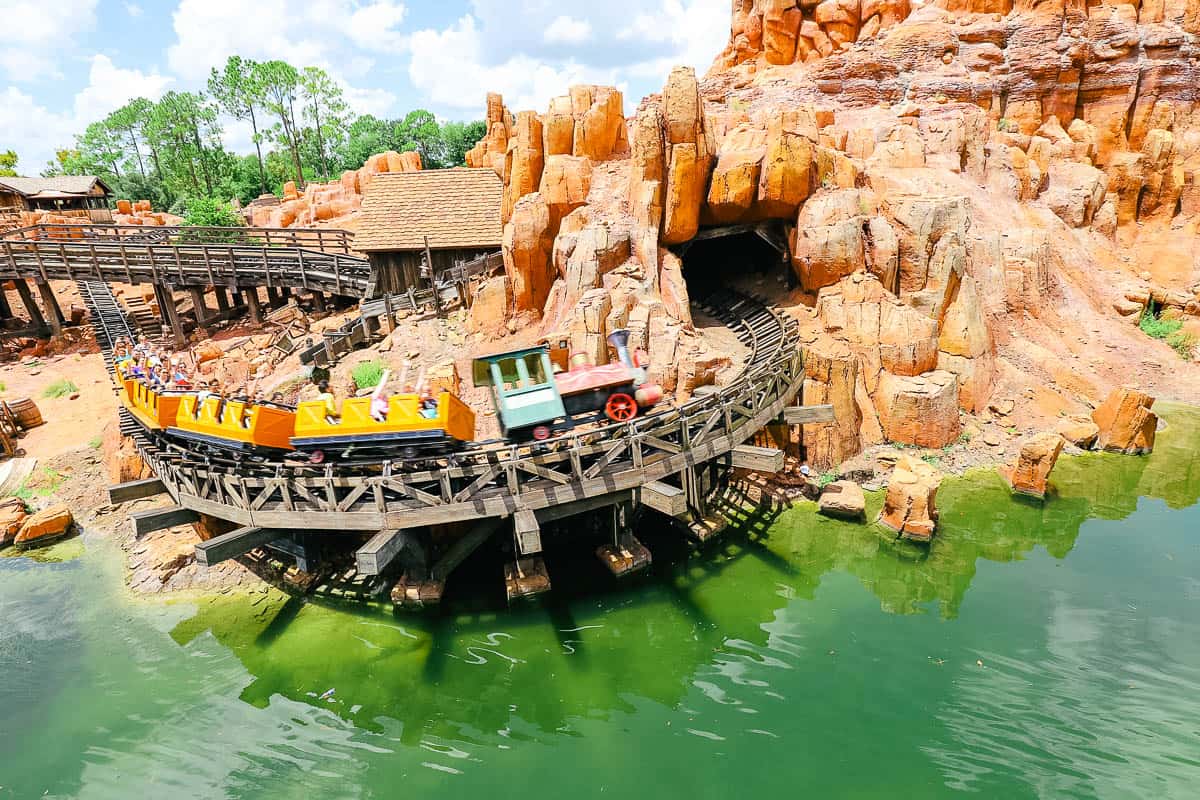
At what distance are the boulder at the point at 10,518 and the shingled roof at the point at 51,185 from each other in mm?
42000

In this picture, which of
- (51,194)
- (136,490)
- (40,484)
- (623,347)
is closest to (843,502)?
(623,347)

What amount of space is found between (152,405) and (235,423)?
129 inches

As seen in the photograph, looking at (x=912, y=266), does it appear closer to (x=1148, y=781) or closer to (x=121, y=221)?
(x=1148, y=781)

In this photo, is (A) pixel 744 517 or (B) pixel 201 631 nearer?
(B) pixel 201 631

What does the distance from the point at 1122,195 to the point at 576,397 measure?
31.0 m

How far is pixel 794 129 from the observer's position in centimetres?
1717

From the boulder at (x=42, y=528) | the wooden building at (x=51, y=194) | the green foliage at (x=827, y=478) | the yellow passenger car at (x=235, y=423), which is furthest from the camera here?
the wooden building at (x=51, y=194)

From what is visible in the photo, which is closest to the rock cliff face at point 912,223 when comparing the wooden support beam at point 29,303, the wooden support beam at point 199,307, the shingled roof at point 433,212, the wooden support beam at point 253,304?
the shingled roof at point 433,212

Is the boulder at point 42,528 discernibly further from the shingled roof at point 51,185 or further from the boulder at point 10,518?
the shingled roof at point 51,185

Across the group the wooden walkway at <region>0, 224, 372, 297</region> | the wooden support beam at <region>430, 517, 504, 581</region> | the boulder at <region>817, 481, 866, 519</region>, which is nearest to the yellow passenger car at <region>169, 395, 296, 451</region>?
the wooden support beam at <region>430, 517, 504, 581</region>

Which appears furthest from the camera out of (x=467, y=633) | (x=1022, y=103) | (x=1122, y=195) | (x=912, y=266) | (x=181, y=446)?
(x=1022, y=103)

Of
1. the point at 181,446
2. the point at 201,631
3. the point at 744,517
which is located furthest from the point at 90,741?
the point at 744,517

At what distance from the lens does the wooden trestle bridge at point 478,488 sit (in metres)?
9.79

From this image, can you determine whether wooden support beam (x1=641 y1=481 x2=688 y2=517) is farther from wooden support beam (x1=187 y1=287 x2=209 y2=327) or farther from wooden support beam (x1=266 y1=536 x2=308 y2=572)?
wooden support beam (x1=187 y1=287 x2=209 y2=327)
